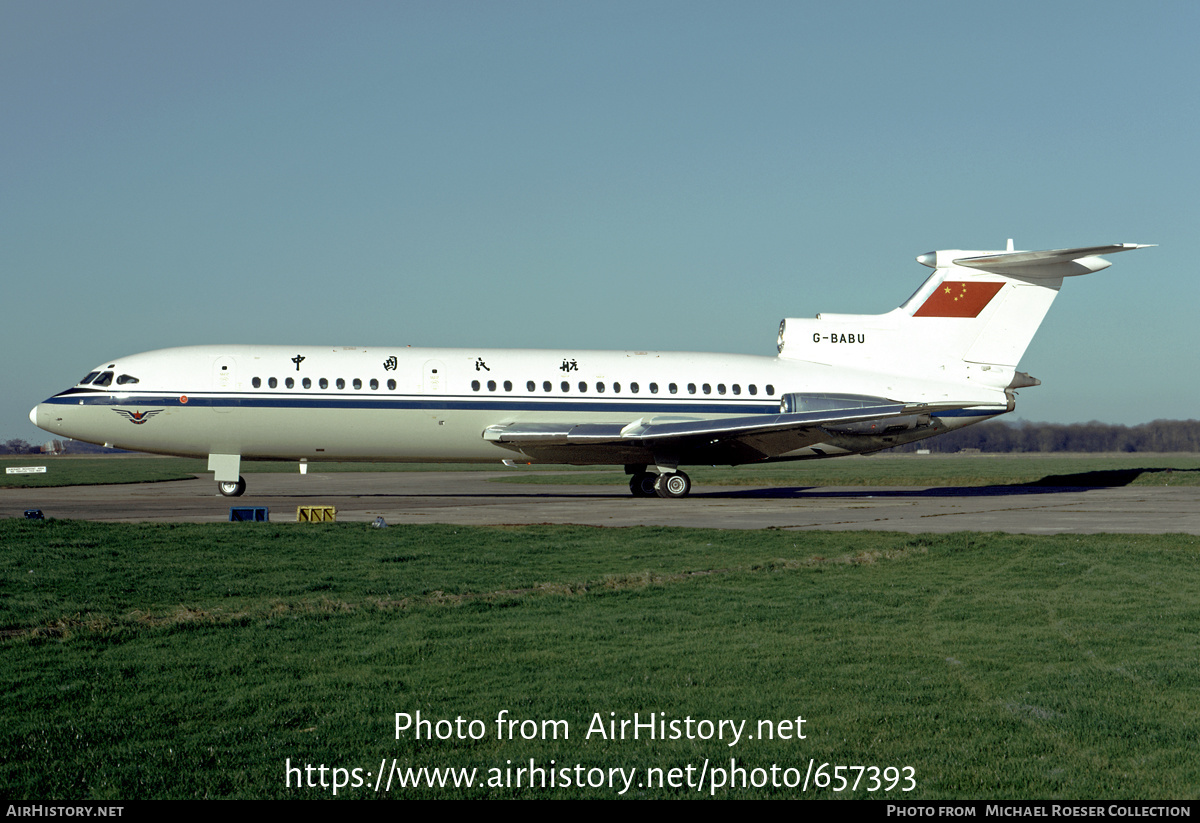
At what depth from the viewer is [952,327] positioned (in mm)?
32625

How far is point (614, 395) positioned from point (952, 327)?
11.3 metres

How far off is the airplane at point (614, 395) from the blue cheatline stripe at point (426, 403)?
0.04 meters

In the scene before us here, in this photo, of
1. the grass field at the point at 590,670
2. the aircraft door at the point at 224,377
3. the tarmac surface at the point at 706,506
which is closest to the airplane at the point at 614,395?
the aircraft door at the point at 224,377

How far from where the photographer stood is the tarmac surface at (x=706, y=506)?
2152cm

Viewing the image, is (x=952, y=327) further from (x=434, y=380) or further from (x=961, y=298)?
(x=434, y=380)

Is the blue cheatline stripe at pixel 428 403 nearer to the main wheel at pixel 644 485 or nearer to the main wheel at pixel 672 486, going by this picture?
the main wheel at pixel 672 486

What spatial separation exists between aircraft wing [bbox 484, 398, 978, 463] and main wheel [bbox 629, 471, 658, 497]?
1027 millimetres

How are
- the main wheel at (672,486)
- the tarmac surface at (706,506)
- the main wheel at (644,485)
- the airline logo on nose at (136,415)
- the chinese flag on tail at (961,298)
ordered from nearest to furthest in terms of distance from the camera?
the tarmac surface at (706,506), the airline logo on nose at (136,415), the main wheel at (672,486), the main wheel at (644,485), the chinese flag on tail at (961,298)

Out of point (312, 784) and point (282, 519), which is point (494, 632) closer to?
point (312, 784)

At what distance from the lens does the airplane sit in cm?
2864

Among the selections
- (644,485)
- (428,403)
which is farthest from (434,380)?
(644,485)

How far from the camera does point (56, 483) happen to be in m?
40.9
